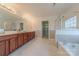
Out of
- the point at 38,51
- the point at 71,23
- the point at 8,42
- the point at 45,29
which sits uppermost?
the point at 71,23

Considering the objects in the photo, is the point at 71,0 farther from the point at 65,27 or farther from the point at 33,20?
the point at 33,20

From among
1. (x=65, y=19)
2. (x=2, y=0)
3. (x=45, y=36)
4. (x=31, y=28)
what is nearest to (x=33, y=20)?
(x=31, y=28)

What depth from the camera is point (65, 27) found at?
6379 millimetres

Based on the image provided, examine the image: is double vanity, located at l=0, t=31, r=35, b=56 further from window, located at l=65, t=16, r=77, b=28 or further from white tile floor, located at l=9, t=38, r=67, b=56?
window, located at l=65, t=16, r=77, b=28

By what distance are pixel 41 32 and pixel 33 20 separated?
1.45 metres

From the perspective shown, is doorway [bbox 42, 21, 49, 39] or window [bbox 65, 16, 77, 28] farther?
doorway [bbox 42, 21, 49, 39]

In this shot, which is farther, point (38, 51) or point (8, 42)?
point (38, 51)

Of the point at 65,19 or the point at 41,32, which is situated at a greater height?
the point at 65,19

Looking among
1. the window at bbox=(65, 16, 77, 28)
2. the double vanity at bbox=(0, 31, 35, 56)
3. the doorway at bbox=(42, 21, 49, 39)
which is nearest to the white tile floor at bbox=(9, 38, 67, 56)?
the double vanity at bbox=(0, 31, 35, 56)

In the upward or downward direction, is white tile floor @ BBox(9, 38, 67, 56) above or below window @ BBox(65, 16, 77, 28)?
below

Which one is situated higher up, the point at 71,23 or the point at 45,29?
the point at 71,23

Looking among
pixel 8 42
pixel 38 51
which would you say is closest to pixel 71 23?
pixel 38 51

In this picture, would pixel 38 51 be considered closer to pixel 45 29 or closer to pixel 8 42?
pixel 8 42

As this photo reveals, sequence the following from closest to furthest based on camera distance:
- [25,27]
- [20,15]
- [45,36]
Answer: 1. [20,15]
2. [25,27]
3. [45,36]
